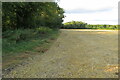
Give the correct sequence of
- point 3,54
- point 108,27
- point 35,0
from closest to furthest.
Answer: point 3,54, point 35,0, point 108,27

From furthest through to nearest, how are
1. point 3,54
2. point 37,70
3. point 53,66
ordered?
point 3,54
point 53,66
point 37,70

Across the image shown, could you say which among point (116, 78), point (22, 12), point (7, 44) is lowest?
point (116, 78)

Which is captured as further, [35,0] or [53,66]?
[35,0]

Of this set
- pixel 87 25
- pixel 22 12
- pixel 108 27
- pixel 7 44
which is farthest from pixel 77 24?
pixel 7 44

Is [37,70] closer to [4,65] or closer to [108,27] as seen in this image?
[4,65]

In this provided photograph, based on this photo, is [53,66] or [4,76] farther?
[53,66]

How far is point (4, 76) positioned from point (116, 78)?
9.23 ft

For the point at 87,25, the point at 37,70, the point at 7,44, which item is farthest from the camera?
the point at 87,25

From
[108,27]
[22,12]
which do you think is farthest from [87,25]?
[22,12]

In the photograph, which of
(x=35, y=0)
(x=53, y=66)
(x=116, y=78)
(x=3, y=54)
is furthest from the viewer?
(x=35, y=0)

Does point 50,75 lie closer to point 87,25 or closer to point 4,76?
point 4,76

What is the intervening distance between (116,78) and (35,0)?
830 centimetres

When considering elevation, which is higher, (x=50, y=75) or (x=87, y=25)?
(x=87, y=25)

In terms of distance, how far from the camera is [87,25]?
1972 inches
